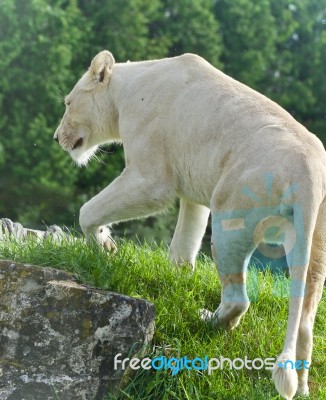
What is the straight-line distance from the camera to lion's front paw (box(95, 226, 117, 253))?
5.99 m

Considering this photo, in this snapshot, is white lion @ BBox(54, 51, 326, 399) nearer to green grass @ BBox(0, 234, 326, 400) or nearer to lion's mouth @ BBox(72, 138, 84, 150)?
lion's mouth @ BBox(72, 138, 84, 150)

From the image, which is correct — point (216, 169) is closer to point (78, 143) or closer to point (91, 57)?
point (78, 143)

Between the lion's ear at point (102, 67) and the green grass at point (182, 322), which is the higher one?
the lion's ear at point (102, 67)

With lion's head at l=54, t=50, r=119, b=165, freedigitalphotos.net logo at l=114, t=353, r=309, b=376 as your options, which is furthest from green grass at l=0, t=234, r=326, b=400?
lion's head at l=54, t=50, r=119, b=165

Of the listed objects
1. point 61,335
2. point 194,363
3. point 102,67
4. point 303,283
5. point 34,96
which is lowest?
point 34,96

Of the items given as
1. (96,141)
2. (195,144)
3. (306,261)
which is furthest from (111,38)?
(306,261)

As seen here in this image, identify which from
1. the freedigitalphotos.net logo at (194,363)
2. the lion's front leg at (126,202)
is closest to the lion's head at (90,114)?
the lion's front leg at (126,202)

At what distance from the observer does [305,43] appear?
814 inches

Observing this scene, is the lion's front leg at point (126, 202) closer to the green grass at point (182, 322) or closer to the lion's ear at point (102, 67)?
the green grass at point (182, 322)

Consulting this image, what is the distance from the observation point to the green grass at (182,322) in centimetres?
510

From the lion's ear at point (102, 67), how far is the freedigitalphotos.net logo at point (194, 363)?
249cm

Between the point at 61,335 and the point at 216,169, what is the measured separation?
1.42 metres

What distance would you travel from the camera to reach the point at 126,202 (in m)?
5.86

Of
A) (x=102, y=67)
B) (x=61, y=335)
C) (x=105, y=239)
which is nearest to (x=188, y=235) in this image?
(x=105, y=239)
